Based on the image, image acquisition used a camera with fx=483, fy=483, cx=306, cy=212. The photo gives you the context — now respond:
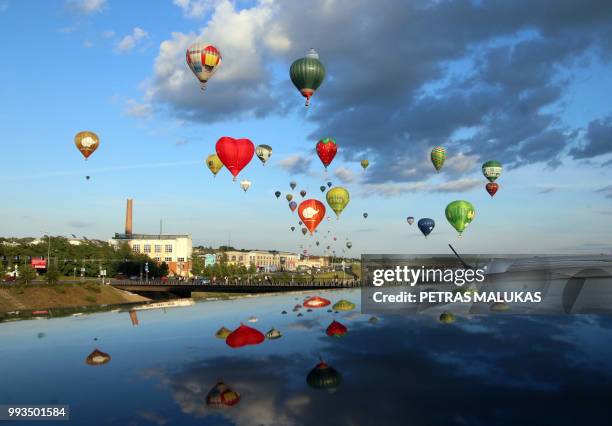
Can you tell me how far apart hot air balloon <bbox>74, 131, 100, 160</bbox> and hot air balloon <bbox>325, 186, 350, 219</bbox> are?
38.5m

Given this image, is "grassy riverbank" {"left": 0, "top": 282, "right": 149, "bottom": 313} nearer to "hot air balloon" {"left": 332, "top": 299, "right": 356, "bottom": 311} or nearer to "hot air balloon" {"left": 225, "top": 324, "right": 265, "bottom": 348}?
"hot air balloon" {"left": 332, "top": 299, "right": 356, "bottom": 311}

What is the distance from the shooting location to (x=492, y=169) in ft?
278

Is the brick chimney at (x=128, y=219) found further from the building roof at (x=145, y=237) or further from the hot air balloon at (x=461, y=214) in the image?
the hot air balloon at (x=461, y=214)

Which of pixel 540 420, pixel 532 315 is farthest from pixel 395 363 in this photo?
pixel 532 315

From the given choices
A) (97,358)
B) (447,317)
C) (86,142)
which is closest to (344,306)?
(447,317)

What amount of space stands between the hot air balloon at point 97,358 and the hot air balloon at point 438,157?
2698 inches

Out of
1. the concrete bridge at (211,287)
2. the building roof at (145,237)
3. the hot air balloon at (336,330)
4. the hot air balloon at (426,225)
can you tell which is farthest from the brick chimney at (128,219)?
the hot air balloon at (336,330)

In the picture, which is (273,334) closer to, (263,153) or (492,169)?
(263,153)

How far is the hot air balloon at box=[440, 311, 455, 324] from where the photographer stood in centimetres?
3562

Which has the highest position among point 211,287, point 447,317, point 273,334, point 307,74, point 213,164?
point 307,74

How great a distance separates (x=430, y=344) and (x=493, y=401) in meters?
9.77

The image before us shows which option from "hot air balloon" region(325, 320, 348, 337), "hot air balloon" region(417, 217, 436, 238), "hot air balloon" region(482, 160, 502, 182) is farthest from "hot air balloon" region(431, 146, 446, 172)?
"hot air balloon" region(325, 320, 348, 337)

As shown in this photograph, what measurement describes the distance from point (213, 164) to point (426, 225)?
43.8 meters

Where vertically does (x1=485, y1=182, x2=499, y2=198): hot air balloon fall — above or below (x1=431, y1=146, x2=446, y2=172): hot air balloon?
below
